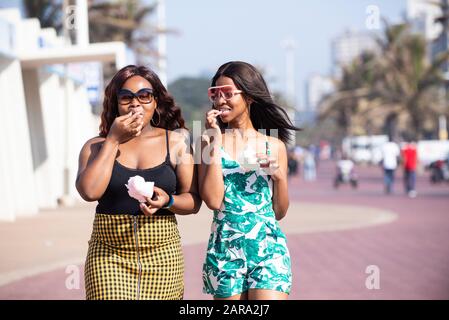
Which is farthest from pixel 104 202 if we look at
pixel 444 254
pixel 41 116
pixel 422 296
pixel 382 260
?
pixel 41 116

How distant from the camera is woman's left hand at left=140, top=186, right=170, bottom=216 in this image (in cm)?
310

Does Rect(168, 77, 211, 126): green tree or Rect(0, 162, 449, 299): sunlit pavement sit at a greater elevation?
Rect(168, 77, 211, 126): green tree

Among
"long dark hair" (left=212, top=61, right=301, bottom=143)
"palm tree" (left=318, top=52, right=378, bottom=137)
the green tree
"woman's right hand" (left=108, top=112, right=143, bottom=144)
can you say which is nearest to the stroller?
"long dark hair" (left=212, top=61, right=301, bottom=143)

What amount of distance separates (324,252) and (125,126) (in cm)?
698

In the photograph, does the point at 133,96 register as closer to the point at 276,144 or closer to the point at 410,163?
the point at 276,144

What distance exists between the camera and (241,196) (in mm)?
Result: 3473

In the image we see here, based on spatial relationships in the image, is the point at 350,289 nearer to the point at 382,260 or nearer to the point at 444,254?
the point at 382,260

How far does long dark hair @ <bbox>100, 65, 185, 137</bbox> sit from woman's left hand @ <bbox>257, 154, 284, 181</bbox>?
41cm

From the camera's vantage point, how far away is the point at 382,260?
9.05 metres

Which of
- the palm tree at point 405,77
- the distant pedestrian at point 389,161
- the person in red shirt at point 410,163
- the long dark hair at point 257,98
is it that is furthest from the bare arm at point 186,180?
the palm tree at point 405,77

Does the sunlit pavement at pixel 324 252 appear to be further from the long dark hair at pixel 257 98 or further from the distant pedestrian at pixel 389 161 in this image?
the distant pedestrian at pixel 389 161

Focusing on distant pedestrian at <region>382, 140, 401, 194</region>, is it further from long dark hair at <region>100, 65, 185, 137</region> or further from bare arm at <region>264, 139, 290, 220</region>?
long dark hair at <region>100, 65, 185, 137</region>

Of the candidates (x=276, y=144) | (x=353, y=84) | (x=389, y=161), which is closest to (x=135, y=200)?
(x=276, y=144)
